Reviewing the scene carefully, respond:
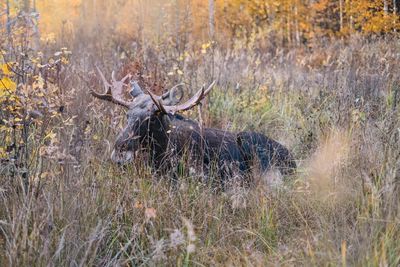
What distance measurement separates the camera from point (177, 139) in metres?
6.25

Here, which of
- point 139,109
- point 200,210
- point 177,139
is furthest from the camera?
point 177,139

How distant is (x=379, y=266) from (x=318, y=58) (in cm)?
1086

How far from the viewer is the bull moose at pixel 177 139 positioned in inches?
222

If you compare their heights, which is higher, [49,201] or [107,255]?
[49,201]

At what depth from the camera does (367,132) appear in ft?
18.0

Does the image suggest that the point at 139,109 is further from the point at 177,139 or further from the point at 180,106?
the point at 177,139

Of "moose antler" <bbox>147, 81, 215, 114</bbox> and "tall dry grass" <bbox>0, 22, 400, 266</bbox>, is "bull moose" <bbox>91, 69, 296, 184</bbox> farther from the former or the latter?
"tall dry grass" <bbox>0, 22, 400, 266</bbox>

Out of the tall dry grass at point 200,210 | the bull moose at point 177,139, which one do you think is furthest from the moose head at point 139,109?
the tall dry grass at point 200,210

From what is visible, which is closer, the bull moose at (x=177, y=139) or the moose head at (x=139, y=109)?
the moose head at (x=139, y=109)

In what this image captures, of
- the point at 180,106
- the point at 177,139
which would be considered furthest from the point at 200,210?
the point at 177,139

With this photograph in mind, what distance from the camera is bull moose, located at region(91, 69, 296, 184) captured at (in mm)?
5637

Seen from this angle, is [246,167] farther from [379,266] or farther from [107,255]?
[379,266]

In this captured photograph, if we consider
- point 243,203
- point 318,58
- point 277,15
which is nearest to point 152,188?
point 243,203

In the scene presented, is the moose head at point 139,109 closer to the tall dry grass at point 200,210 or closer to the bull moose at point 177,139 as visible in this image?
the bull moose at point 177,139
